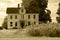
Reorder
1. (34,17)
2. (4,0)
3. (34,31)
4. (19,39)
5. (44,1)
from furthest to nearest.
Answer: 1. (4,0)
2. (34,17)
3. (44,1)
4. (34,31)
5. (19,39)

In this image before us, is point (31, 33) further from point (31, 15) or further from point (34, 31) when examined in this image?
point (31, 15)

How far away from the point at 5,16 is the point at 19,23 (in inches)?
172

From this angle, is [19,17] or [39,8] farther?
[19,17]

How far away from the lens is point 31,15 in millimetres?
40531

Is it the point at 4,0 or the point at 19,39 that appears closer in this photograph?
the point at 19,39

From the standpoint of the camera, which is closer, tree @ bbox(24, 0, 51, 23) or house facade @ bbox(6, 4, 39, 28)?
tree @ bbox(24, 0, 51, 23)

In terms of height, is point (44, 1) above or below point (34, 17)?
above

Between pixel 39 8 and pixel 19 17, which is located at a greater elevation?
pixel 39 8

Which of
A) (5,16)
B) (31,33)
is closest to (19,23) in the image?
(5,16)

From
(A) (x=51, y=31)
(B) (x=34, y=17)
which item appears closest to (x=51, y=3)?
(B) (x=34, y=17)

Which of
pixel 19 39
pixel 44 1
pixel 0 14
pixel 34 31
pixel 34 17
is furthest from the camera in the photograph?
pixel 0 14

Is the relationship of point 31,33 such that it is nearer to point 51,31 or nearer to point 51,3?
point 51,31

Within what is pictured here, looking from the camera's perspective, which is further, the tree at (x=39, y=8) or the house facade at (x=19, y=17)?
the house facade at (x=19, y=17)

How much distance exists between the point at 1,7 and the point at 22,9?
10.4 meters
